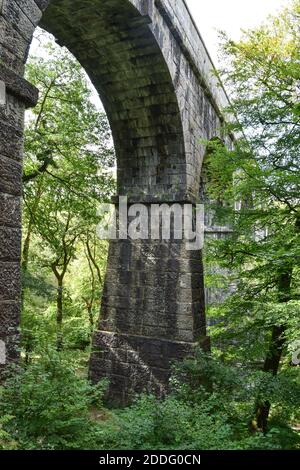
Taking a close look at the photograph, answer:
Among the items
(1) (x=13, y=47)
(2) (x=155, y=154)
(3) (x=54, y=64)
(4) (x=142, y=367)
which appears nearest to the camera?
(1) (x=13, y=47)

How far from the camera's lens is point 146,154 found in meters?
6.96

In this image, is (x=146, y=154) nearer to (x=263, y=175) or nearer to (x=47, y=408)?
(x=263, y=175)

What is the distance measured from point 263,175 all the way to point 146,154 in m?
3.07

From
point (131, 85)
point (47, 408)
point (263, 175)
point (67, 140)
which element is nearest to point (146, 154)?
point (131, 85)

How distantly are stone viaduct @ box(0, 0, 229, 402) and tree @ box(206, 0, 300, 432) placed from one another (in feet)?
3.55

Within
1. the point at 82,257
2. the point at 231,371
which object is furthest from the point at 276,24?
the point at 82,257

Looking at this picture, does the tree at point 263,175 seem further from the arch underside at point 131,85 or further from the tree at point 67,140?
the tree at point 67,140

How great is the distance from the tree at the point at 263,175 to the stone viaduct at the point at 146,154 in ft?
3.55

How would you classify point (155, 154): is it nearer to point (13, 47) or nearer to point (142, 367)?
point (142, 367)

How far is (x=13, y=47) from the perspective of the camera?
285 cm

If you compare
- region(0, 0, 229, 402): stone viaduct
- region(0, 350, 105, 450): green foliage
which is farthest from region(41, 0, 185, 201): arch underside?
region(0, 350, 105, 450): green foliage

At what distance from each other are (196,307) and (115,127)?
354cm

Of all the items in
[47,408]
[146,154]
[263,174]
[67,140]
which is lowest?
[47,408]

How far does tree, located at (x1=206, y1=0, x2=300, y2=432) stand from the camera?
4.43 meters
